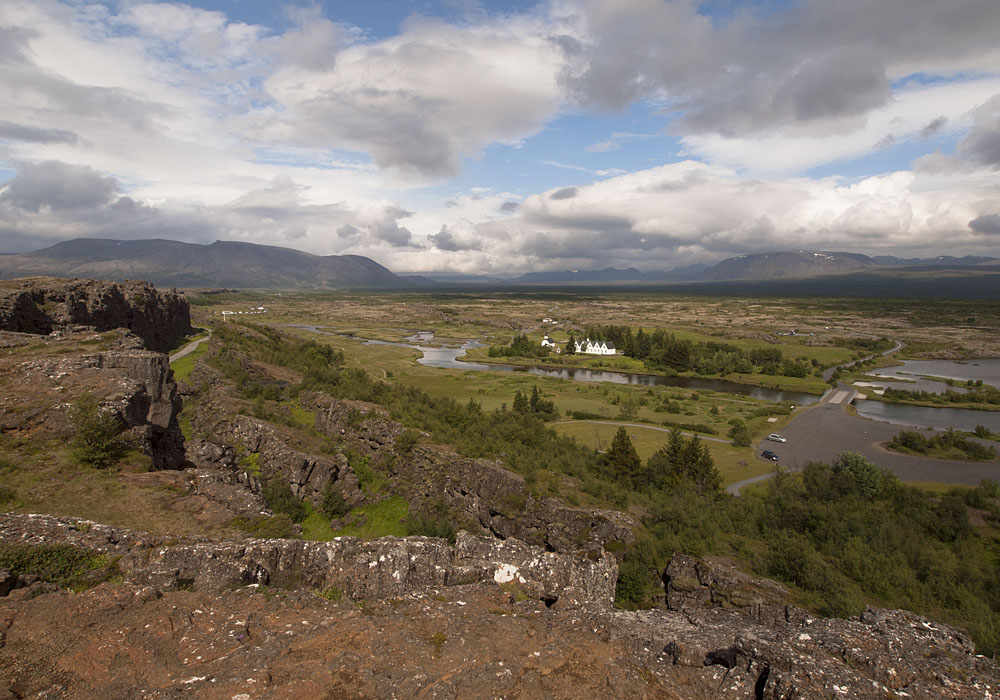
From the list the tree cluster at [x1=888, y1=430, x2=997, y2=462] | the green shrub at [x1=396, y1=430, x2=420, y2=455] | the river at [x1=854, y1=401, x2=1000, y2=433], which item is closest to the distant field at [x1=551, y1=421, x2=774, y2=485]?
the tree cluster at [x1=888, y1=430, x2=997, y2=462]

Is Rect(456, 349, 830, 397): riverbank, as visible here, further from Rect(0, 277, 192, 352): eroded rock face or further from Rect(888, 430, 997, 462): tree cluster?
Rect(0, 277, 192, 352): eroded rock face

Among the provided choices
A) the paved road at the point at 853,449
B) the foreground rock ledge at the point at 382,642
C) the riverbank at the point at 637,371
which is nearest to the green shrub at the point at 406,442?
the foreground rock ledge at the point at 382,642

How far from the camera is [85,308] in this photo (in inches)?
1470

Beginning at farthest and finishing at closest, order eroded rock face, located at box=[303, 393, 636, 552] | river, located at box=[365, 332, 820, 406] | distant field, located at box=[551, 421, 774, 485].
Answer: river, located at box=[365, 332, 820, 406], distant field, located at box=[551, 421, 774, 485], eroded rock face, located at box=[303, 393, 636, 552]

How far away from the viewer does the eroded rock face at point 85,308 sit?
30.7 meters

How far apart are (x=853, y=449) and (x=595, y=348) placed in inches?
3372

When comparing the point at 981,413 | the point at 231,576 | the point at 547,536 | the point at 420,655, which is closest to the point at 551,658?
the point at 420,655

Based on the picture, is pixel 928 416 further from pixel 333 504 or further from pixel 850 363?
pixel 333 504

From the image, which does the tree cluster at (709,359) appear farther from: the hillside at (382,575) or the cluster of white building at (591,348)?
the hillside at (382,575)

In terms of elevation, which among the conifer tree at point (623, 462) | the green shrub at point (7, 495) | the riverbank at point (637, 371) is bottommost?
the riverbank at point (637, 371)

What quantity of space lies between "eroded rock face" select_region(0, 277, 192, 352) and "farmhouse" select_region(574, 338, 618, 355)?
109882 millimetres

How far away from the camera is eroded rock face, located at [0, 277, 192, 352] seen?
101ft

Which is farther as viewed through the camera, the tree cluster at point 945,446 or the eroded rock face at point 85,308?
the tree cluster at point 945,446

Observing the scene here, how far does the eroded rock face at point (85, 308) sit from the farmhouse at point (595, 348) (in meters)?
110
